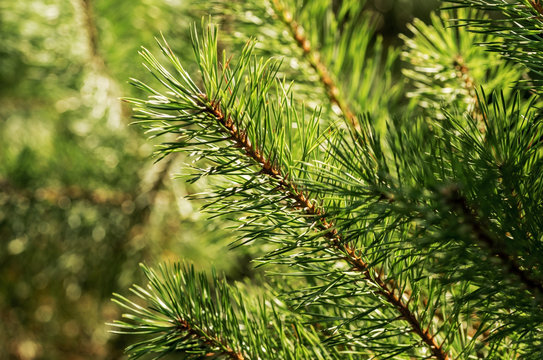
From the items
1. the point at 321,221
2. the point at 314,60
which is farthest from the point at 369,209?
the point at 314,60

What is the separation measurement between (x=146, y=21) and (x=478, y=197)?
68 cm

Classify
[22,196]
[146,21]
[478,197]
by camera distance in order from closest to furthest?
[478,197], [22,196], [146,21]

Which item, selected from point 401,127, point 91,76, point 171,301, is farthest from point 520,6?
point 91,76

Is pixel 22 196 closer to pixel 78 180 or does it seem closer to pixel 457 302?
pixel 78 180

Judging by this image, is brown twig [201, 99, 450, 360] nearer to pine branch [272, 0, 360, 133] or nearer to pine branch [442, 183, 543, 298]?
pine branch [442, 183, 543, 298]

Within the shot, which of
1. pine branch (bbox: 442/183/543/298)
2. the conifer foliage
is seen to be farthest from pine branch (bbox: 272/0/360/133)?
pine branch (bbox: 442/183/543/298)

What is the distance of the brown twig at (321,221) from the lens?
0.83 ft

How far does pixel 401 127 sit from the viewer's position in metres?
0.24

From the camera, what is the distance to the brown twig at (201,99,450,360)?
0.83 ft

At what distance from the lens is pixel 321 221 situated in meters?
0.26

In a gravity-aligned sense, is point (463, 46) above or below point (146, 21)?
above

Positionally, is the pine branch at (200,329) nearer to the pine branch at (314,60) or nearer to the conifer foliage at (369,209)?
the conifer foliage at (369,209)

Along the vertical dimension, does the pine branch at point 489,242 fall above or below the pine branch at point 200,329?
above

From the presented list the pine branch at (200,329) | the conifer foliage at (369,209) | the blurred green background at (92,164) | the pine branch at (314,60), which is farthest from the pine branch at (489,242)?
the blurred green background at (92,164)
